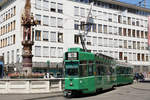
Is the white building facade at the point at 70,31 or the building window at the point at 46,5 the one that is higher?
the building window at the point at 46,5

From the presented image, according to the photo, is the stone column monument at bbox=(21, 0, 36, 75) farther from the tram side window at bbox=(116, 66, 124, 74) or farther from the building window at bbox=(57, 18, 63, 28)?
the building window at bbox=(57, 18, 63, 28)

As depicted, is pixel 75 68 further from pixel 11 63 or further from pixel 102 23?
pixel 102 23

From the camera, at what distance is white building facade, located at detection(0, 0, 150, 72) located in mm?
Answer: 49062

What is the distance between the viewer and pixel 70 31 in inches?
2093

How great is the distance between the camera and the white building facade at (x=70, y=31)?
161 ft

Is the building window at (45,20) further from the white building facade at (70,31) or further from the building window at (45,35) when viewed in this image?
the building window at (45,35)

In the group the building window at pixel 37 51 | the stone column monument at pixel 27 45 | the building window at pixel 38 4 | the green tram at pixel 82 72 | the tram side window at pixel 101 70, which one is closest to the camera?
the green tram at pixel 82 72

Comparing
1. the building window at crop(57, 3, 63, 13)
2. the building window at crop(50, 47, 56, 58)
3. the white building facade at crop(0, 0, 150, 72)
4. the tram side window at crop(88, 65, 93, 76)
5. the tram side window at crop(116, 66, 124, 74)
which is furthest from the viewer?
the building window at crop(57, 3, 63, 13)

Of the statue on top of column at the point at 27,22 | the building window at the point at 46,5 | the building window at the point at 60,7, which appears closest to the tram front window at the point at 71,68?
the statue on top of column at the point at 27,22

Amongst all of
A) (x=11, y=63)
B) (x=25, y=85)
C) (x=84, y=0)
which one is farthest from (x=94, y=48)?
(x=25, y=85)

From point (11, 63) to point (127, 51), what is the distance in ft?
95.4

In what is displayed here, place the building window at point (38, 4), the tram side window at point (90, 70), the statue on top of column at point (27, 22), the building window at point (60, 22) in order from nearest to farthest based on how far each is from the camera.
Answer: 1. the tram side window at point (90, 70)
2. the statue on top of column at point (27, 22)
3. the building window at point (38, 4)
4. the building window at point (60, 22)

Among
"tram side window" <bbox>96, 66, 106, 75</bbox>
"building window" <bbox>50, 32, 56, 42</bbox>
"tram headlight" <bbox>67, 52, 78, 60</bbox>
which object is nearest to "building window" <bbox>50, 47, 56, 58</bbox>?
"building window" <bbox>50, 32, 56, 42</bbox>

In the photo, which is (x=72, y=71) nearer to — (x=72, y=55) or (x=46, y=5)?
(x=72, y=55)
